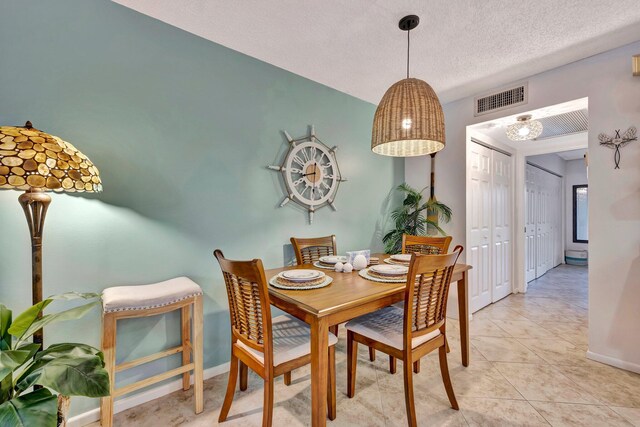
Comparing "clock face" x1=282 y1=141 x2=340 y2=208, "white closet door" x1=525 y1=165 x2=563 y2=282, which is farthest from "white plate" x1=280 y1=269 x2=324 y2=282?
"white closet door" x1=525 y1=165 x2=563 y2=282

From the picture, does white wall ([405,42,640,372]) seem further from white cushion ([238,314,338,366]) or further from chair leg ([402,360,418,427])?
white cushion ([238,314,338,366])

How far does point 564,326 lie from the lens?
2859 millimetres

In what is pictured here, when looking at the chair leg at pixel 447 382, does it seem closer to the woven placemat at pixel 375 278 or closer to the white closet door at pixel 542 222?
the woven placemat at pixel 375 278

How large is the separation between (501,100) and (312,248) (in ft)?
8.10

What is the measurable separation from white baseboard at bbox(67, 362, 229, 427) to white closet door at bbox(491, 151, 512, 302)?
11.4 ft

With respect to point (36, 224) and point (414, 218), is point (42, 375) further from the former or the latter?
point (414, 218)

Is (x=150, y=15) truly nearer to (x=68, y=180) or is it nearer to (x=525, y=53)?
(x=68, y=180)

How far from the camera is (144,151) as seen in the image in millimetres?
1807

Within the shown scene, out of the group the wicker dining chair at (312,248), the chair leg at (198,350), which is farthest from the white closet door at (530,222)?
the chair leg at (198,350)

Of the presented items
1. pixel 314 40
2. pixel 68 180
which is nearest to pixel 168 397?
pixel 68 180

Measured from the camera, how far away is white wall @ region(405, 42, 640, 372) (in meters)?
2.07

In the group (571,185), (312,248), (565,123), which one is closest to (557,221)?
(571,185)

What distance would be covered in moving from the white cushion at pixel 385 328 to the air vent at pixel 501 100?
7.80 ft

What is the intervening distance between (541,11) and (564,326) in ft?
9.70
